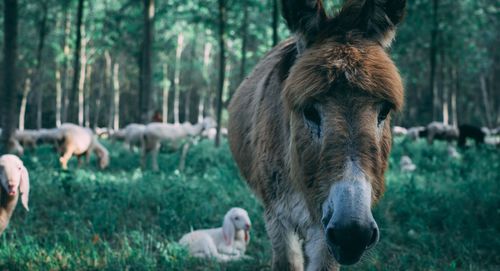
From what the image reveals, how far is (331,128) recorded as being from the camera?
91.7 inches

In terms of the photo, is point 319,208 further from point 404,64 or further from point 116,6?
point 404,64

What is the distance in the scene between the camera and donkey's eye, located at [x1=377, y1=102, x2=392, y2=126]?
2477 millimetres

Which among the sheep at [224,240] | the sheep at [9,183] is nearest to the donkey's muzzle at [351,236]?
the sheep at [224,240]

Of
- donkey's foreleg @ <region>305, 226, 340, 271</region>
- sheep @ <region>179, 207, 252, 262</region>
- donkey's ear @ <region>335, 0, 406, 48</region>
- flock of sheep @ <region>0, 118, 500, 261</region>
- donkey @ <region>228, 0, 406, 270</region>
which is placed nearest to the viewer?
donkey @ <region>228, 0, 406, 270</region>

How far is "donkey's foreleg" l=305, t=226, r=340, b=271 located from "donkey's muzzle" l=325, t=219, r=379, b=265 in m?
0.80

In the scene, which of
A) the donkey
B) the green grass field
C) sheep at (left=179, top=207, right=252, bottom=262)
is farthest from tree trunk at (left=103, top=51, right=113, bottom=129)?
the donkey

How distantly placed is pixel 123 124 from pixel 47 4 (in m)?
27.6

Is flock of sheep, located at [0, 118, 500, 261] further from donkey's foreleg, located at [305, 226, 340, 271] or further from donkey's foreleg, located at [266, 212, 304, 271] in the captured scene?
donkey's foreleg, located at [305, 226, 340, 271]

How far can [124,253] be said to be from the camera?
4785mm

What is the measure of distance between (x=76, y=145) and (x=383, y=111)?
36.6 feet

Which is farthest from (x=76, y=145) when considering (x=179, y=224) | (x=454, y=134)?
Result: (x=454, y=134)

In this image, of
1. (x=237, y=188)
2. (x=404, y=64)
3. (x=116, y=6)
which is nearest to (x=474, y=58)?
(x=404, y=64)

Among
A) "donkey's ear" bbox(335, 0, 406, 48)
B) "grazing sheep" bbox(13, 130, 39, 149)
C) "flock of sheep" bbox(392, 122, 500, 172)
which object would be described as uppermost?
"donkey's ear" bbox(335, 0, 406, 48)

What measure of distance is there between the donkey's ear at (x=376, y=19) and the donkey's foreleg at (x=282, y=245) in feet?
4.82
